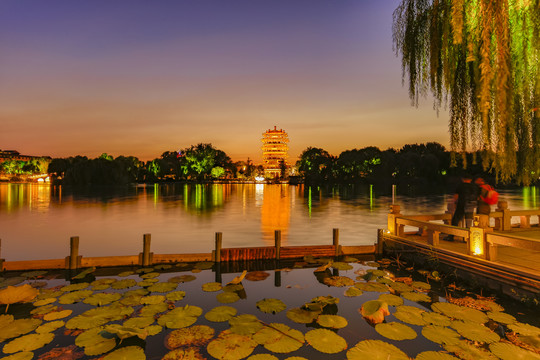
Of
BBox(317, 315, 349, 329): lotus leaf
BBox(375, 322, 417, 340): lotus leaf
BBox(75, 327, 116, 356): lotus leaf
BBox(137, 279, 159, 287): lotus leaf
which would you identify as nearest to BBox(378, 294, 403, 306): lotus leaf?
BBox(375, 322, 417, 340): lotus leaf

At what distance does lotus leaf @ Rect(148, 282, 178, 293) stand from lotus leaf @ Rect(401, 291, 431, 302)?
6107mm

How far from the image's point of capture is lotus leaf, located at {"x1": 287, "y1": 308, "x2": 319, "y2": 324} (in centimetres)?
669

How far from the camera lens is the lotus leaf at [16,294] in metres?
6.95

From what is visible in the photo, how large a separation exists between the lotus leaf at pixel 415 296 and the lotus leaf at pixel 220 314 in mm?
4385

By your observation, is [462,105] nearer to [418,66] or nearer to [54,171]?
[418,66]

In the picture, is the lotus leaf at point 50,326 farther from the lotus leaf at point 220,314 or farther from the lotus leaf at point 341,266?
the lotus leaf at point 341,266

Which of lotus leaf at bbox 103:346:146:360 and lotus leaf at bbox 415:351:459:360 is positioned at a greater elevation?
lotus leaf at bbox 103:346:146:360

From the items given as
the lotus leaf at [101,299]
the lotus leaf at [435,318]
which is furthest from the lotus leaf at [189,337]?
the lotus leaf at [435,318]

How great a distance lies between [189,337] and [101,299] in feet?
9.89

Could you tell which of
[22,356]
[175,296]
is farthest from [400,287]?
[22,356]

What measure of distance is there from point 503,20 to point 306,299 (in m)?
7.25

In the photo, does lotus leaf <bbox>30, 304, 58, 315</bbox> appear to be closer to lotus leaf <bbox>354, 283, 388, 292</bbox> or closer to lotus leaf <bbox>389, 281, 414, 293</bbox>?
lotus leaf <bbox>354, 283, 388, 292</bbox>

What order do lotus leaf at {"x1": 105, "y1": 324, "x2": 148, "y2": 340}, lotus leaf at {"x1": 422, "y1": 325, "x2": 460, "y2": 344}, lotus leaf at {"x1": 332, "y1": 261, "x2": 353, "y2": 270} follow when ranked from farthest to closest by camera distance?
lotus leaf at {"x1": 332, "y1": 261, "x2": 353, "y2": 270} → lotus leaf at {"x1": 422, "y1": 325, "x2": 460, "y2": 344} → lotus leaf at {"x1": 105, "y1": 324, "x2": 148, "y2": 340}

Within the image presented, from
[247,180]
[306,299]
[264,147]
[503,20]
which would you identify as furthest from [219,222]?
[247,180]
